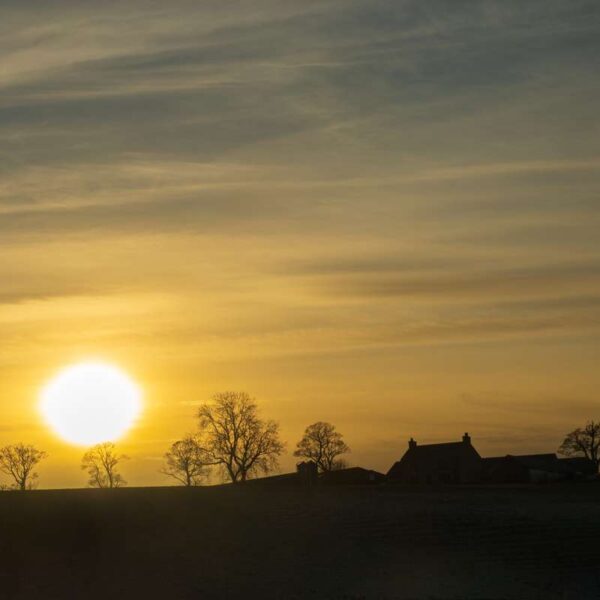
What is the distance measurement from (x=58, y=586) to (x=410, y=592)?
47.4 feet

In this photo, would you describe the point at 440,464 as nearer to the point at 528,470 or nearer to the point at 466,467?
the point at 466,467

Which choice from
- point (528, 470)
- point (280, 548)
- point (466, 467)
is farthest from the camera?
point (466, 467)

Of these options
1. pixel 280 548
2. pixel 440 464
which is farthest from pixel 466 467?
pixel 280 548

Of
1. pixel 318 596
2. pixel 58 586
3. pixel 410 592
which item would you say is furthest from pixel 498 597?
pixel 58 586

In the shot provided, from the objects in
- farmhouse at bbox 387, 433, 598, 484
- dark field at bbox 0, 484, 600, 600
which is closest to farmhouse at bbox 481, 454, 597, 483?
farmhouse at bbox 387, 433, 598, 484

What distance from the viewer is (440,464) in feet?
416

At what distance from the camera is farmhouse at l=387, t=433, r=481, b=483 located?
409 ft

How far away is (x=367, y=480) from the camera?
Answer: 11500cm

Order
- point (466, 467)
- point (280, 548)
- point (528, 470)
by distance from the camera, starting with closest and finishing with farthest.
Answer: point (280, 548) < point (528, 470) < point (466, 467)

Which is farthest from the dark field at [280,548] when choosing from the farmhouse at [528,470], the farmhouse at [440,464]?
the farmhouse at [440,464]

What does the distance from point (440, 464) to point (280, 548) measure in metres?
81.8

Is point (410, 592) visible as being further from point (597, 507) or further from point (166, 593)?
point (597, 507)

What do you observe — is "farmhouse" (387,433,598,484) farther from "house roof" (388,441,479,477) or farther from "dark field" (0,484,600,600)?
"dark field" (0,484,600,600)

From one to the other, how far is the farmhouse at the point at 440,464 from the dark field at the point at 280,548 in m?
65.3
